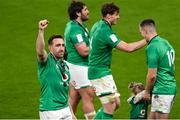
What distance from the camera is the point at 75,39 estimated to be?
1370 cm

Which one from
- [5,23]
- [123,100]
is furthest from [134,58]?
[5,23]

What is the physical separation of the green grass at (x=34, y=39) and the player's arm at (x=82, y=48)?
1936 mm

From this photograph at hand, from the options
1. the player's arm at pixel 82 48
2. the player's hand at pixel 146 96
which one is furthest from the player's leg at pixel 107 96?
the player's arm at pixel 82 48

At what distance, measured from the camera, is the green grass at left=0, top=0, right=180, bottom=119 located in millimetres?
15891

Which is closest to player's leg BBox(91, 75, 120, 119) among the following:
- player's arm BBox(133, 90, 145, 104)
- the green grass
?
player's arm BBox(133, 90, 145, 104)

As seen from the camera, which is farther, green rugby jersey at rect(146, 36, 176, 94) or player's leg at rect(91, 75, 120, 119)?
player's leg at rect(91, 75, 120, 119)

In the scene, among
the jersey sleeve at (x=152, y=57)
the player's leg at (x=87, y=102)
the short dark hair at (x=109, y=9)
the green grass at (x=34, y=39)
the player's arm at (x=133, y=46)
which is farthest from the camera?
the green grass at (x=34, y=39)

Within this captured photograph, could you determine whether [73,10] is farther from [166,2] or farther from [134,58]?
[166,2]

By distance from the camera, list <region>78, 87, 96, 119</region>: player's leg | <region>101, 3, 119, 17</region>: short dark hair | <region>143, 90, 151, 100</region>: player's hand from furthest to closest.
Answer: <region>78, 87, 96, 119</region>: player's leg < <region>101, 3, 119, 17</region>: short dark hair < <region>143, 90, 151, 100</region>: player's hand

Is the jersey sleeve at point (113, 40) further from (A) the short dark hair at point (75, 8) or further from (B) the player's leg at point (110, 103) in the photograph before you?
(A) the short dark hair at point (75, 8)

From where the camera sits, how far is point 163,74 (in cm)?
1271

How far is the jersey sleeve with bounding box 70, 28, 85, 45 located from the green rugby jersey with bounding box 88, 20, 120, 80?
0.59m

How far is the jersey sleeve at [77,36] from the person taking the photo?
13680mm

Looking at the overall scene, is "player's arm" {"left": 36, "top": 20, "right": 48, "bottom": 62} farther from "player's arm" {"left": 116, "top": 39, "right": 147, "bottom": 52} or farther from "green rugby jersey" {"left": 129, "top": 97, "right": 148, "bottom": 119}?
"green rugby jersey" {"left": 129, "top": 97, "right": 148, "bottom": 119}
